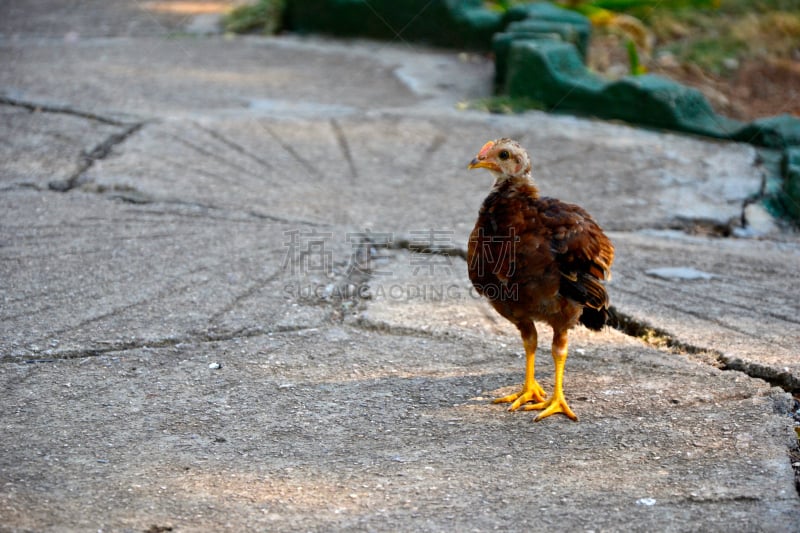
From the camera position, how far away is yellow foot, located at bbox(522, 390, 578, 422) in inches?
133

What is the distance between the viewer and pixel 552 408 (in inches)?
134

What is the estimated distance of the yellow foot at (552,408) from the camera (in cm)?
339

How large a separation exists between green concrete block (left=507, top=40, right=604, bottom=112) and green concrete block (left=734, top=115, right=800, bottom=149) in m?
1.12

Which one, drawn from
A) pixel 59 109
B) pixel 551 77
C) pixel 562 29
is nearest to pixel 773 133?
pixel 551 77

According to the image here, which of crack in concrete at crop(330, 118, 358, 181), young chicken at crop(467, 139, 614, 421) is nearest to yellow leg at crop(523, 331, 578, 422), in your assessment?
young chicken at crop(467, 139, 614, 421)

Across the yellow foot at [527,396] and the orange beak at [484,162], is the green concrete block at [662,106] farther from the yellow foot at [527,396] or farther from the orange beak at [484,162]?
the yellow foot at [527,396]

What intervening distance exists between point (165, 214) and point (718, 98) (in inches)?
216

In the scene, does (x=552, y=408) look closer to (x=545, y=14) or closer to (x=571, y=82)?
(x=571, y=82)

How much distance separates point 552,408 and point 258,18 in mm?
7035

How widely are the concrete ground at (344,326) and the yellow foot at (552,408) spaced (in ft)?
0.15

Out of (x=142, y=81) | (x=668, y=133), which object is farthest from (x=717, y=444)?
(x=142, y=81)

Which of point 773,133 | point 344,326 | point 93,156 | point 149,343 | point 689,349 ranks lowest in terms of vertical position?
point 149,343

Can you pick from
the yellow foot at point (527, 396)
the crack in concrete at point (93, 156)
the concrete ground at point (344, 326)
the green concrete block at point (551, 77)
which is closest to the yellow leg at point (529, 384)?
the yellow foot at point (527, 396)

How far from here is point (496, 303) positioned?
3.42 meters
